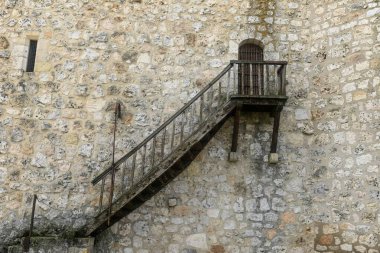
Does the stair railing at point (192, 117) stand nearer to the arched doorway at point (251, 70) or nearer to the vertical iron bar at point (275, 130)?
the arched doorway at point (251, 70)

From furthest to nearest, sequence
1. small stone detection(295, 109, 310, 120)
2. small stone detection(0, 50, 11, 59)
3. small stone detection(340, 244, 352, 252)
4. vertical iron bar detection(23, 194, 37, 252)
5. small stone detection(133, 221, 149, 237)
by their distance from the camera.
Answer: small stone detection(0, 50, 11, 59)
small stone detection(295, 109, 310, 120)
small stone detection(133, 221, 149, 237)
small stone detection(340, 244, 352, 252)
vertical iron bar detection(23, 194, 37, 252)

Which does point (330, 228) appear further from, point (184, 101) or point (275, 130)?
point (184, 101)

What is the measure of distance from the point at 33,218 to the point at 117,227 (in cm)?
155

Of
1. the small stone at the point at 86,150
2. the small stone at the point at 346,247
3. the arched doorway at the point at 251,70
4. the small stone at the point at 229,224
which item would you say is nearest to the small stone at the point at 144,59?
the arched doorway at the point at 251,70

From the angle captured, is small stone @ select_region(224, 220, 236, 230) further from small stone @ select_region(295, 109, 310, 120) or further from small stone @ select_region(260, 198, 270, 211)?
small stone @ select_region(295, 109, 310, 120)

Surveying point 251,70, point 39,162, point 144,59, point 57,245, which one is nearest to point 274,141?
point 251,70

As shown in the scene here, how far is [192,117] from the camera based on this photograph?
8.80 meters

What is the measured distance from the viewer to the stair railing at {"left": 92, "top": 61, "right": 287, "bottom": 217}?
823 cm

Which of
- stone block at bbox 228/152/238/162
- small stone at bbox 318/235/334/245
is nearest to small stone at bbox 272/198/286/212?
small stone at bbox 318/235/334/245

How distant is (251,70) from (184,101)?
4.99 ft

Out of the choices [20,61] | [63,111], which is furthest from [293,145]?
[20,61]

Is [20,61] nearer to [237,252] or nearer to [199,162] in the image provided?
[199,162]

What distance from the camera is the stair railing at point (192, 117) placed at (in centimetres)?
823

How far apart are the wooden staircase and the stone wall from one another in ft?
1.04
